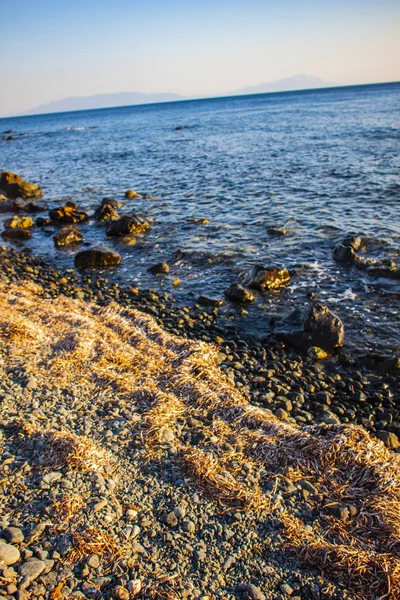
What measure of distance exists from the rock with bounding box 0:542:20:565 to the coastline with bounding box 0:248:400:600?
6 cm

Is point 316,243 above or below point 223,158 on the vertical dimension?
below

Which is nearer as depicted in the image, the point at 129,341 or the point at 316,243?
the point at 129,341

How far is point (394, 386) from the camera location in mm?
9094

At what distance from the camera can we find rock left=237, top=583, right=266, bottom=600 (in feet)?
14.1

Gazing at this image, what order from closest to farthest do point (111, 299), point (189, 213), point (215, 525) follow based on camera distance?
point (215, 525) → point (111, 299) → point (189, 213)

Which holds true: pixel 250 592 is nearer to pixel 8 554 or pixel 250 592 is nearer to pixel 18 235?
pixel 8 554

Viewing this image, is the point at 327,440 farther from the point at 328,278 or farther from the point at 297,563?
the point at 328,278

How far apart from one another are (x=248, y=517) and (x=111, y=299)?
9.50 metres

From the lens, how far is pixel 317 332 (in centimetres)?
1060

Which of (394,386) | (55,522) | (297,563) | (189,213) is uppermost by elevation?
(189,213)

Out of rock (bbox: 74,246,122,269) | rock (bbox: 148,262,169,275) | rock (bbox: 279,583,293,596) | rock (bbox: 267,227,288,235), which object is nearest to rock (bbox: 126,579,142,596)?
rock (bbox: 279,583,293,596)

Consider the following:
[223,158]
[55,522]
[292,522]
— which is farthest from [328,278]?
[223,158]

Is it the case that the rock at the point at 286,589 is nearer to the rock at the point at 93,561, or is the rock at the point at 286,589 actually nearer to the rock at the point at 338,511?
the rock at the point at 338,511

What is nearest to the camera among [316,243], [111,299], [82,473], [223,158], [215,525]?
[215,525]
